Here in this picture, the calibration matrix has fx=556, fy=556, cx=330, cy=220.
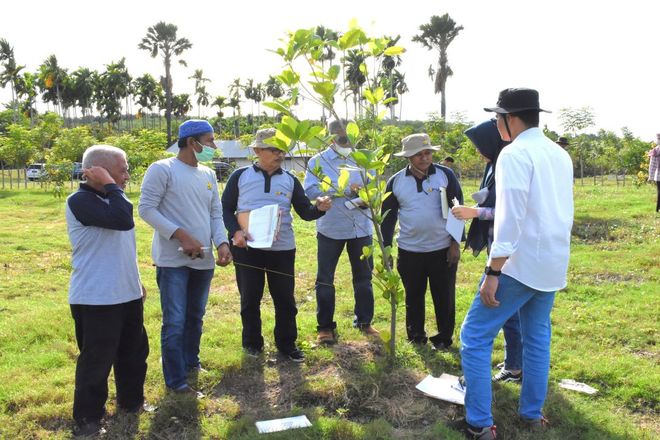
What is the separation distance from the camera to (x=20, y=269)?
819 centimetres

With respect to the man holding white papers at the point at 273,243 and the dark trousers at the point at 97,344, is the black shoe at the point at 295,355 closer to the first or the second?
the man holding white papers at the point at 273,243

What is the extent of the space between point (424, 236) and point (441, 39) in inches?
1742

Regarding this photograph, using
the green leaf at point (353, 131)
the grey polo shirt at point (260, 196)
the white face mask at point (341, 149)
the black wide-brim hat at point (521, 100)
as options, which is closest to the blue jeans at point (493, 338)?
the black wide-brim hat at point (521, 100)

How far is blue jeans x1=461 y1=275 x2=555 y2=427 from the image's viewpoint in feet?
9.50

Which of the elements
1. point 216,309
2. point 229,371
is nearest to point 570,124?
point 216,309

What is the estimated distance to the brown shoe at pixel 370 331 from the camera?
494cm

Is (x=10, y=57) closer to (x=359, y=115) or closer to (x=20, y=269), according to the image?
(x=20, y=269)

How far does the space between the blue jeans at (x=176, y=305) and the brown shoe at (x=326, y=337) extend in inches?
48.4

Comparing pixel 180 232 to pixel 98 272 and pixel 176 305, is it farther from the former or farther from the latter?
pixel 98 272

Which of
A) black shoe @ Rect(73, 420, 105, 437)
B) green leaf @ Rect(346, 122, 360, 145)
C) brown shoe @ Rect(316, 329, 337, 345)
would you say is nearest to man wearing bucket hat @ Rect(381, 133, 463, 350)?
brown shoe @ Rect(316, 329, 337, 345)

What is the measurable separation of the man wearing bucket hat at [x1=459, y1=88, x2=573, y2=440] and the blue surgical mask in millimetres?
1936

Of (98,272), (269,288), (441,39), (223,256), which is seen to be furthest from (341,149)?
(441,39)

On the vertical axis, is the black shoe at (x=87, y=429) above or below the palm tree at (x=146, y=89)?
below

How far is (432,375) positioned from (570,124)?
18035 mm
